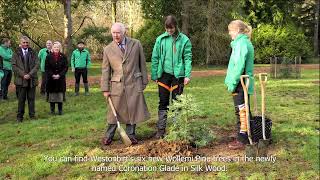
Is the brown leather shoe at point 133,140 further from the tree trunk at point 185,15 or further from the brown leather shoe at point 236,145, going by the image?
the tree trunk at point 185,15

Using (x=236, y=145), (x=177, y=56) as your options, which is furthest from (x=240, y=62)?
(x=236, y=145)

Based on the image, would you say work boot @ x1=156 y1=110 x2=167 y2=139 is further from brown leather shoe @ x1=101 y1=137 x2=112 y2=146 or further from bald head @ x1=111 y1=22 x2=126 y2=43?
bald head @ x1=111 y1=22 x2=126 y2=43

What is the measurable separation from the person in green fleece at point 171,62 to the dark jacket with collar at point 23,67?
14.0 ft

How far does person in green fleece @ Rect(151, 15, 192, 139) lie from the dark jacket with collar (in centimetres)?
425

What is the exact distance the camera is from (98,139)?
312 inches

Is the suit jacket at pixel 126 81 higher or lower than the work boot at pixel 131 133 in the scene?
higher

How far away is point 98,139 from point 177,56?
6.76 feet

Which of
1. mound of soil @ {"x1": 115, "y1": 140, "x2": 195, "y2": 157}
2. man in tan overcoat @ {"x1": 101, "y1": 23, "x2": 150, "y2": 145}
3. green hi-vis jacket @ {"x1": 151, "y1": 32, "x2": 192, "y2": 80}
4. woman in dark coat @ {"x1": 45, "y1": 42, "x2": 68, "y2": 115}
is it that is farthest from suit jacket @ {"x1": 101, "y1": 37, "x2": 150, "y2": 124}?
woman in dark coat @ {"x1": 45, "y1": 42, "x2": 68, "y2": 115}

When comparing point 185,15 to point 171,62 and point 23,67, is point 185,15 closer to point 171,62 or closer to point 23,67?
point 23,67

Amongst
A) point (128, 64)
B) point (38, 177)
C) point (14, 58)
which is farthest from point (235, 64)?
point (14, 58)

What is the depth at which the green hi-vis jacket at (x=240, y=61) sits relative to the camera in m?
6.71

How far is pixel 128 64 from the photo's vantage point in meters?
7.24

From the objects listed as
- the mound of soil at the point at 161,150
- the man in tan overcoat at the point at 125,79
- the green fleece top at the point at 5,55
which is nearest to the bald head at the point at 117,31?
the man in tan overcoat at the point at 125,79

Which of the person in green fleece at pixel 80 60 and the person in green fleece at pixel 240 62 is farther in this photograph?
the person in green fleece at pixel 80 60
